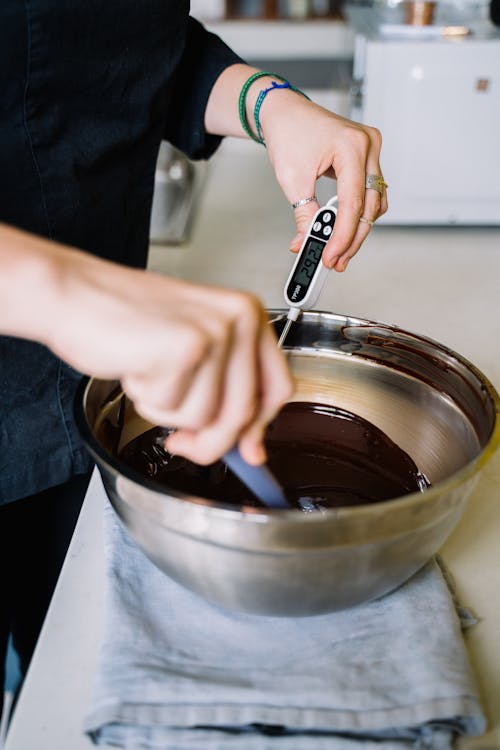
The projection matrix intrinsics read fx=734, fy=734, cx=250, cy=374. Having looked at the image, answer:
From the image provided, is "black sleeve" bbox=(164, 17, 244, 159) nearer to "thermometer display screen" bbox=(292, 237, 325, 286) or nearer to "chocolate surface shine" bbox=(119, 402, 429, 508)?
"thermometer display screen" bbox=(292, 237, 325, 286)

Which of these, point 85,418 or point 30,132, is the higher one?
point 30,132

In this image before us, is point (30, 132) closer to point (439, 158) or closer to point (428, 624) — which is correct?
point (428, 624)

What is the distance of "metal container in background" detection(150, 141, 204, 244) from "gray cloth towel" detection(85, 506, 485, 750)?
0.97 meters

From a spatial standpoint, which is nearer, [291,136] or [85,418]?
[85,418]

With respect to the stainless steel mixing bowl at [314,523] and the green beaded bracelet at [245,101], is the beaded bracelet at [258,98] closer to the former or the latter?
the green beaded bracelet at [245,101]

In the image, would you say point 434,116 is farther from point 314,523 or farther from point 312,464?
point 314,523

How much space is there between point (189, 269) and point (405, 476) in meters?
0.77

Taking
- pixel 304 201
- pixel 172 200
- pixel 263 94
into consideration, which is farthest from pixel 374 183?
pixel 172 200

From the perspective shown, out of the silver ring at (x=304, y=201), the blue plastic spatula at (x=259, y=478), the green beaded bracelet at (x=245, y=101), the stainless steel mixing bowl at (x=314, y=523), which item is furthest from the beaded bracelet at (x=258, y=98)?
the blue plastic spatula at (x=259, y=478)

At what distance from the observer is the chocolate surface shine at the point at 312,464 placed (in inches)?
23.5

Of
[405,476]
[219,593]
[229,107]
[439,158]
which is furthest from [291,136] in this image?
[439,158]

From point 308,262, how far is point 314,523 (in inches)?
13.6

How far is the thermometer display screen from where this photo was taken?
71cm

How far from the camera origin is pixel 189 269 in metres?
1.31
